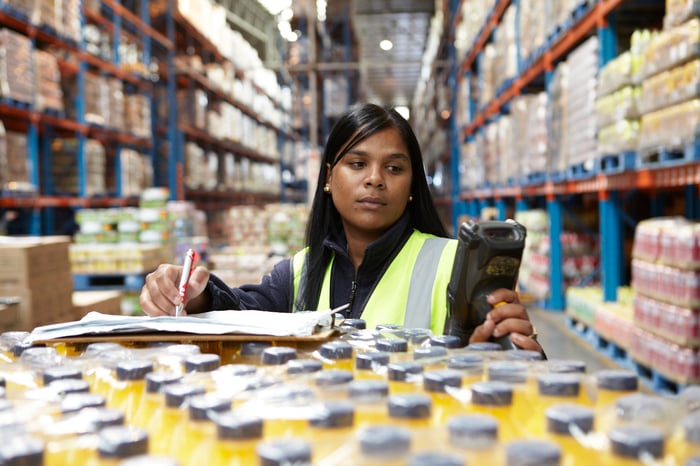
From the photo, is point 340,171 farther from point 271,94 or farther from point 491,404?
point 271,94

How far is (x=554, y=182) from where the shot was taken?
6.75m

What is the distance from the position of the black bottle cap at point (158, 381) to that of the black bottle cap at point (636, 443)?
48 centimetres

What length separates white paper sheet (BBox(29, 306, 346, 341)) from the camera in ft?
3.65

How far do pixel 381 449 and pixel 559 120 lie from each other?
6.23 metres

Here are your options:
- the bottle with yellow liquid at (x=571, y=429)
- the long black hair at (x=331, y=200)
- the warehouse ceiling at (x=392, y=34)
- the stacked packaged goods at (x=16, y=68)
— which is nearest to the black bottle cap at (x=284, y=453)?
the bottle with yellow liquid at (x=571, y=429)

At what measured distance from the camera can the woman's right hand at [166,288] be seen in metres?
1.60

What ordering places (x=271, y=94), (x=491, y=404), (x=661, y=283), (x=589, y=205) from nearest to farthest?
(x=491, y=404), (x=661, y=283), (x=589, y=205), (x=271, y=94)

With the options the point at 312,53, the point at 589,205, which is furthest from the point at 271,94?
the point at 589,205

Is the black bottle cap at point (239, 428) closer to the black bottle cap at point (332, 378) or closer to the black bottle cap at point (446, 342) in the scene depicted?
the black bottle cap at point (332, 378)

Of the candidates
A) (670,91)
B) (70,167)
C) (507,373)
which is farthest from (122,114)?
(507,373)

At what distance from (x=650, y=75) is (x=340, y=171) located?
9.10ft

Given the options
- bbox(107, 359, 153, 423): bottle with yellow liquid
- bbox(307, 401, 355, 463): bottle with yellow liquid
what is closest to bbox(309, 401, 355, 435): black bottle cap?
bbox(307, 401, 355, 463): bottle with yellow liquid

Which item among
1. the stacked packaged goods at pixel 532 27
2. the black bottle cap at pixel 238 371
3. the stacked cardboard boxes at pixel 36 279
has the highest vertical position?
the stacked packaged goods at pixel 532 27

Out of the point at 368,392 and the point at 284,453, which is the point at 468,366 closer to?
the point at 368,392
